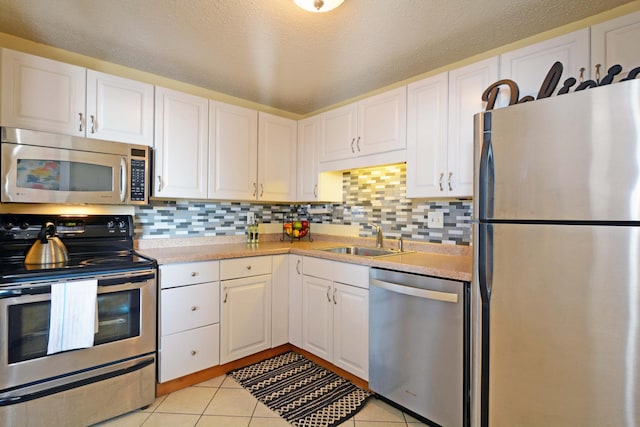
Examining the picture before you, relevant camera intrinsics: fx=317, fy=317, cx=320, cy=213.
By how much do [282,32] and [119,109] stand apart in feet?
3.95

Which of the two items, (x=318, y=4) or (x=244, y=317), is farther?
(x=244, y=317)

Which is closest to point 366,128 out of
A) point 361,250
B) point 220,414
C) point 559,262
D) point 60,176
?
point 361,250

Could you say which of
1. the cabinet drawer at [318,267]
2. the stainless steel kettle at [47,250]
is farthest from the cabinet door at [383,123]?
the stainless steel kettle at [47,250]

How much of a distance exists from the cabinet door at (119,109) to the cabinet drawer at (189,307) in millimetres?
1074

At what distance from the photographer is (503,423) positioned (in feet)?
4.11

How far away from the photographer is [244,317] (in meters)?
2.38

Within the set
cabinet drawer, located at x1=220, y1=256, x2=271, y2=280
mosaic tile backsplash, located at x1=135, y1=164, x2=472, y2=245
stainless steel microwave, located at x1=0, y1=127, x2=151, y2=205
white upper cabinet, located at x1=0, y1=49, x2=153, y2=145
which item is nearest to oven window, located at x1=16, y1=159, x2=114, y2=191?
stainless steel microwave, located at x1=0, y1=127, x2=151, y2=205

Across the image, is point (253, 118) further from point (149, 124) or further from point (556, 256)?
point (556, 256)

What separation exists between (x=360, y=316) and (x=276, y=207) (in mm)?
1605

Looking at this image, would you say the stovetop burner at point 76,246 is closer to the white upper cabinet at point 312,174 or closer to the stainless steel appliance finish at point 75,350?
the stainless steel appliance finish at point 75,350

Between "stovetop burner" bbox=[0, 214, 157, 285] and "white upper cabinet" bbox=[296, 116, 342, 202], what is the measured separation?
1.45 m

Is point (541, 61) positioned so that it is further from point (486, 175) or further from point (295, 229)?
point (295, 229)

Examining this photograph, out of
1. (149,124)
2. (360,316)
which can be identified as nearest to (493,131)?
(360,316)

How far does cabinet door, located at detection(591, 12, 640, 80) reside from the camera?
1.39 metres
